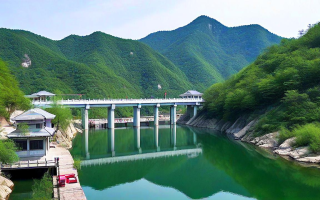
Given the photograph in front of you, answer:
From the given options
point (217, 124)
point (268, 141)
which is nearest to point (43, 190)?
point (268, 141)

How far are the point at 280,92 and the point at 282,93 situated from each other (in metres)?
0.35

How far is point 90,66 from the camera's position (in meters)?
117

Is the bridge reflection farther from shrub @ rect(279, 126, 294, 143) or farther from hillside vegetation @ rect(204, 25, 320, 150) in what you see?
shrub @ rect(279, 126, 294, 143)

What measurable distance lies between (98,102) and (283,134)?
37.9 m

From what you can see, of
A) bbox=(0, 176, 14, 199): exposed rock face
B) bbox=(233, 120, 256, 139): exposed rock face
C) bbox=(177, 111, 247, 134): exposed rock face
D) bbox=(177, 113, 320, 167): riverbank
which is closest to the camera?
bbox=(0, 176, 14, 199): exposed rock face

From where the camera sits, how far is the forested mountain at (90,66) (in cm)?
9419

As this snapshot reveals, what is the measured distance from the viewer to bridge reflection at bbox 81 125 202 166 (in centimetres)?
3954

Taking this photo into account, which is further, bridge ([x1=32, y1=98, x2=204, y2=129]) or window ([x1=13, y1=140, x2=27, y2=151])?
bridge ([x1=32, y1=98, x2=204, y2=129])

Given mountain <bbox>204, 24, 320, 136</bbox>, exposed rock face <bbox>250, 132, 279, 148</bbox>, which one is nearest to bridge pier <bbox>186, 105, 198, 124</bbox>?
mountain <bbox>204, 24, 320, 136</bbox>

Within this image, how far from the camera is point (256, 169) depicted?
31.3 metres

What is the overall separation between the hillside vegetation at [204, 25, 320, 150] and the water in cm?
572

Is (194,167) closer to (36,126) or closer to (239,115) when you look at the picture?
(36,126)

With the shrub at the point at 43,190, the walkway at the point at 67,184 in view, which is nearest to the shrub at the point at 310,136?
the walkway at the point at 67,184

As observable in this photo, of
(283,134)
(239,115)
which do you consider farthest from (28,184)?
(239,115)
